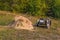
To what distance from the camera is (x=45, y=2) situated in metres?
20.4

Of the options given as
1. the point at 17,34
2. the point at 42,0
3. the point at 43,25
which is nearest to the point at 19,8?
the point at 42,0

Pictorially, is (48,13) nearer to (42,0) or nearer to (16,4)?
(42,0)

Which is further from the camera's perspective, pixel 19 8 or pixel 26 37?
pixel 19 8

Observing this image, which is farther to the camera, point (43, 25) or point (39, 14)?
point (39, 14)

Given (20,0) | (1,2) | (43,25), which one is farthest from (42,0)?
(43,25)

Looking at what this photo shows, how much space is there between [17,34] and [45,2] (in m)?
10.3

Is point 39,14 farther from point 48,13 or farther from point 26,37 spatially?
point 26,37

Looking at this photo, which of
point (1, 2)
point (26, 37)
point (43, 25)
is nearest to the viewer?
Answer: point (26, 37)

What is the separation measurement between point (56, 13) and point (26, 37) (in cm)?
1042

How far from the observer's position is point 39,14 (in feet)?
64.8

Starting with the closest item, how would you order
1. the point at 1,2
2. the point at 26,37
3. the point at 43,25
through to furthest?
the point at 26,37
the point at 43,25
the point at 1,2

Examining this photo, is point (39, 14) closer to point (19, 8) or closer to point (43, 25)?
point (19, 8)

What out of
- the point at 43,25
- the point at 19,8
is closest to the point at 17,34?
the point at 43,25

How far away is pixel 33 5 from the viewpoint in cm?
1962
